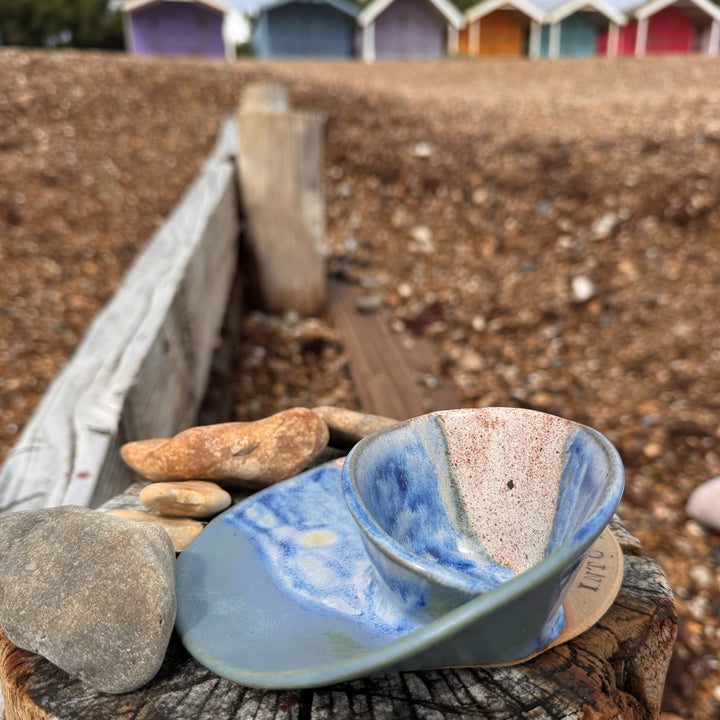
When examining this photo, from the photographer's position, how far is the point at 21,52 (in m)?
6.10

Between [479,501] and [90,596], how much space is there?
543 mm

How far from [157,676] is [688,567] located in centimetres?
209

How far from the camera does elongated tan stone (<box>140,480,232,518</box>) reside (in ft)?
3.34

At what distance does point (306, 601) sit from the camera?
0.85m

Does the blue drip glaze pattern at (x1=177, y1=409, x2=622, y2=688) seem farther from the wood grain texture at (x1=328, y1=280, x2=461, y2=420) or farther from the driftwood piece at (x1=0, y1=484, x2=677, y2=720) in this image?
the wood grain texture at (x1=328, y1=280, x2=461, y2=420)

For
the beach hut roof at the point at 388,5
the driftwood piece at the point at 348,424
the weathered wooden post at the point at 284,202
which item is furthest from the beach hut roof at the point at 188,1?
the driftwood piece at the point at 348,424

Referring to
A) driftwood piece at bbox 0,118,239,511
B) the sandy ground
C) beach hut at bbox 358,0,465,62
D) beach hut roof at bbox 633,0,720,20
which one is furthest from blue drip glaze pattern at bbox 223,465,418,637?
beach hut at bbox 358,0,465,62

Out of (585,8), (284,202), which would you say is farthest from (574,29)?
(284,202)

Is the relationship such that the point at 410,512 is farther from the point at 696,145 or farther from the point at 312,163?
the point at 696,145

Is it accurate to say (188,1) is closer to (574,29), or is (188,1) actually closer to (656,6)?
(574,29)

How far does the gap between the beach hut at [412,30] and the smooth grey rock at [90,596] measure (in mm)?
20368

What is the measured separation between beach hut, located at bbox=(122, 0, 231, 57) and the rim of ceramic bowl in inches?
784

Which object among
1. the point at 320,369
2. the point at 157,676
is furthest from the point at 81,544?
the point at 320,369

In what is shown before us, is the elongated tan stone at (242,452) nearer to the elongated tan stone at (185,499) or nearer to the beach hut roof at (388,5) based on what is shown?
the elongated tan stone at (185,499)
